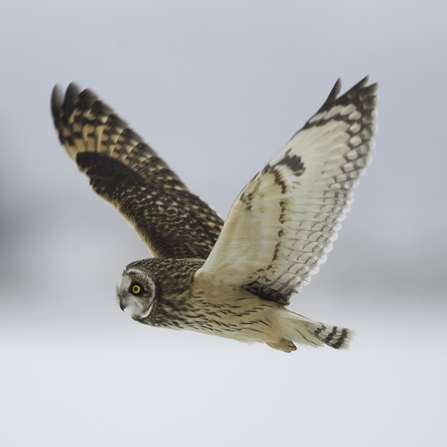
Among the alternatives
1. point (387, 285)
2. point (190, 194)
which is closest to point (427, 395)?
point (190, 194)

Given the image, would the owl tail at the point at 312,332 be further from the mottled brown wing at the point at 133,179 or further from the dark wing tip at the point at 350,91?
the dark wing tip at the point at 350,91

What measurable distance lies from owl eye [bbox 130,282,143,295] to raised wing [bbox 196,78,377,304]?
5.7 inches

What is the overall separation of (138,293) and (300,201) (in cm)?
Answer: 45

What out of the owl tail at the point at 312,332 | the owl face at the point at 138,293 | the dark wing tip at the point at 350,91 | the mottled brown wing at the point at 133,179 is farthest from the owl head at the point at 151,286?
the dark wing tip at the point at 350,91

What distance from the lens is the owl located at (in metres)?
1.44

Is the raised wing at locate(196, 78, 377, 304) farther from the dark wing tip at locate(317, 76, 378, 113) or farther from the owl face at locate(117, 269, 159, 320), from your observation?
the owl face at locate(117, 269, 159, 320)

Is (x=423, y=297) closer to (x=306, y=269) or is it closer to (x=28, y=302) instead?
(x=28, y=302)

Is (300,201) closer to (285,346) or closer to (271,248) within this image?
(271,248)

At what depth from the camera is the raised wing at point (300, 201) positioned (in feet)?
4.69

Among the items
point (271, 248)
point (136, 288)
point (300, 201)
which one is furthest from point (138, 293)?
point (300, 201)

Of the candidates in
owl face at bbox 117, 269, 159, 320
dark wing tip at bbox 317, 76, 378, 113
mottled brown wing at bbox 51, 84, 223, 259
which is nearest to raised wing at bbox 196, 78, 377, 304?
dark wing tip at bbox 317, 76, 378, 113

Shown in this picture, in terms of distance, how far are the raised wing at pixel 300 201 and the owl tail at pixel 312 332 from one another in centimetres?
10

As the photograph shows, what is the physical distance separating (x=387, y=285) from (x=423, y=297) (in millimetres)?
629

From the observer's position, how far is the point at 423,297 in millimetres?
6227
